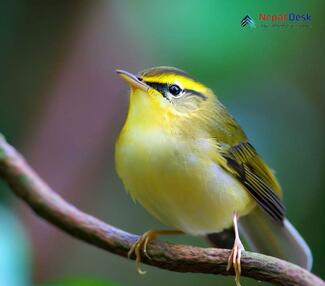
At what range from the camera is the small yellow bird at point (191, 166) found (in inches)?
41.4

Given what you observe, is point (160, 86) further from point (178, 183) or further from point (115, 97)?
point (115, 97)

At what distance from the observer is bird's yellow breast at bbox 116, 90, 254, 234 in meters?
1.05

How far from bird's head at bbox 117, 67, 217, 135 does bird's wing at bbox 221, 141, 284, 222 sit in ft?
0.31

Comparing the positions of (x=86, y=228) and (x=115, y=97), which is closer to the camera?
(x=86, y=228)

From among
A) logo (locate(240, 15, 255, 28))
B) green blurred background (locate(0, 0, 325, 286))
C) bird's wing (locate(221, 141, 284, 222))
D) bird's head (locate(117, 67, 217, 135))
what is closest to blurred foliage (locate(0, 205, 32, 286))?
green blurred background (locate(0, 0, 325, 286))

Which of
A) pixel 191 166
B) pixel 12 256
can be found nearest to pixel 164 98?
pixel 191 166

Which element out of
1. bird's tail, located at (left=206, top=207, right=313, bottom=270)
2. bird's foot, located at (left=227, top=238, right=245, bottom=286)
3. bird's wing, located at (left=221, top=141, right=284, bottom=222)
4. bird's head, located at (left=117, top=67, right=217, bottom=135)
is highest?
bird's head, located at (left=117, top=67, right=217, bottom=135)

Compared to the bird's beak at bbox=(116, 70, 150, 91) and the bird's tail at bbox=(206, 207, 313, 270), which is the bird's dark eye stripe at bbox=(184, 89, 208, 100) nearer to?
the bird's beak at bbox=(116, 70, 150, 91)

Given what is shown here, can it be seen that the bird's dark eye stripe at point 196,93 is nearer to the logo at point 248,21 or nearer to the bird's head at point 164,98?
the bird's head at point 164,98

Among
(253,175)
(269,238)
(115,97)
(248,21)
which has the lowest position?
(269,238)

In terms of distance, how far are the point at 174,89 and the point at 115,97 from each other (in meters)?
0.30

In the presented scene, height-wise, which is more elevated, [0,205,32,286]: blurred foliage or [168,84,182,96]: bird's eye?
[168,84,182,96]: bird's eye

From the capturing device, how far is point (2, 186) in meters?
1.52

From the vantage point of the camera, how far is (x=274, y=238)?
125 cm
